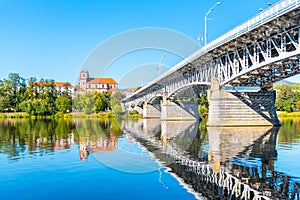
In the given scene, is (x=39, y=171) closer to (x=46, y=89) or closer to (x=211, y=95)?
(x=211, y=95)

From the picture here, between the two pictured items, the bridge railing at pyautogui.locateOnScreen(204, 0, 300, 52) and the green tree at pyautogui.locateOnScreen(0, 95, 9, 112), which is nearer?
the bridge railing at pyautogui.locateOnScreen(204, 0, 300, 52)

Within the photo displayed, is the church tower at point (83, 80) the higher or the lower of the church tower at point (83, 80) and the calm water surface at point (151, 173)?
the higher

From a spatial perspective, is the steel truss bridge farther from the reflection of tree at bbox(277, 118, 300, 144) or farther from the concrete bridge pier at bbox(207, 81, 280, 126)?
the reflection of tree at bbox(277, 118, 300, 144)

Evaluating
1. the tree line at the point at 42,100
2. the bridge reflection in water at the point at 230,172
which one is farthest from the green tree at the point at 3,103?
the bridge reflection in water at the point at 230,172

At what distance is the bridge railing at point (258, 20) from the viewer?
93.6 feet

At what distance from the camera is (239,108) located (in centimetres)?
4734

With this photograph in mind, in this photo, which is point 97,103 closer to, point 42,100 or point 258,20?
point 42,100

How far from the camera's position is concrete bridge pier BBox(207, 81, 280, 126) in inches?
1859

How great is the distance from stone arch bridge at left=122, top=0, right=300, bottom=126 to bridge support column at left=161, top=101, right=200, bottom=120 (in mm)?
14380

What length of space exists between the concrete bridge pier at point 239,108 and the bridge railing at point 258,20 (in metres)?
7.74

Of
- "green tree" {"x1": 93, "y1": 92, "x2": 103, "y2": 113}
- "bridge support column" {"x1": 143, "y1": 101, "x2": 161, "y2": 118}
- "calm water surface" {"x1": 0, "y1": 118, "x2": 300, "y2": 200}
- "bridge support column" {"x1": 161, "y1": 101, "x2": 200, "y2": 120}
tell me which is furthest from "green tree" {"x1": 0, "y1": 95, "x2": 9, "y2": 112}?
"calm water surface" {"x1": 0, "y1": 118, "x2": 300, "y2": 200}

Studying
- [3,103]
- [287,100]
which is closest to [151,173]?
[287,100]

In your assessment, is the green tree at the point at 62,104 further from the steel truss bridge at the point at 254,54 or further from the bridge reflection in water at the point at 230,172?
the bridge reflection in water at the point at 230,172

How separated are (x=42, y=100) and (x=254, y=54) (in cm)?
9366
